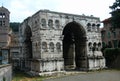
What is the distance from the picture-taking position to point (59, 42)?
3038 centimetres

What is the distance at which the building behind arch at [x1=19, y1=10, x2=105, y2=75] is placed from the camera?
29.0 metres

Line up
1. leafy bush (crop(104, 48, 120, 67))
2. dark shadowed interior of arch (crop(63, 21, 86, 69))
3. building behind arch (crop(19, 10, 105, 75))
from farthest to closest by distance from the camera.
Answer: leafy bush (crop(104, 48, 120, 67)) < dark shadowed interior of arch (crop(63, 21, 86, 69)) < building behind arch (crop(19, 10, 105, 75))

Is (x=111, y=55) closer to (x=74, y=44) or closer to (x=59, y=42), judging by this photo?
(x=74, y=44)

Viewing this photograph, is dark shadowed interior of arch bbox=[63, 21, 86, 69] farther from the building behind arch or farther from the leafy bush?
the leafy bush

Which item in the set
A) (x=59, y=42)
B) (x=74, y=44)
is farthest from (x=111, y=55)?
(x=59, y=42)

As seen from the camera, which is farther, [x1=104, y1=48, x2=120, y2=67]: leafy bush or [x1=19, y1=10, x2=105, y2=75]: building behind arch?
[x1=104, y1=48, x2=120, y2=67]: leafy bush

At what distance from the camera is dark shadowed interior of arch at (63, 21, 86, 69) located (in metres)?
33.4

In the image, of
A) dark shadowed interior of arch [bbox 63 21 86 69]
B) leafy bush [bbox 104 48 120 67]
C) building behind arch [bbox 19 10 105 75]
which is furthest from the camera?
leafy bush [bbox 104 48 120 67]

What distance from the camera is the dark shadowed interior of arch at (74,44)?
33.4 metres

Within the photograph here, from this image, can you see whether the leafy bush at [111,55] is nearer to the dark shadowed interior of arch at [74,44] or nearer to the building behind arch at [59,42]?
the building behind arch at [59,42]

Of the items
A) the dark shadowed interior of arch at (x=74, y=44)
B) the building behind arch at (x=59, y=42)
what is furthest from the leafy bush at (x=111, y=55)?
the dark shadowed interior of arch at (x=74, y=44)

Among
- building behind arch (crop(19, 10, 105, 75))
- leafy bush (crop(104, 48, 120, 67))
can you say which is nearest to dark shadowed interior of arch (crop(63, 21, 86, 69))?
building behind arch (crop(19, 10, 105, 75))

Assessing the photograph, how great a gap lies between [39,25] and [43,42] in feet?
7.31

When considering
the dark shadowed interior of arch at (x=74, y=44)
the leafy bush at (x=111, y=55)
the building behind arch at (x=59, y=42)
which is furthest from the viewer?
the leafy bush at (x=111, y=55)
